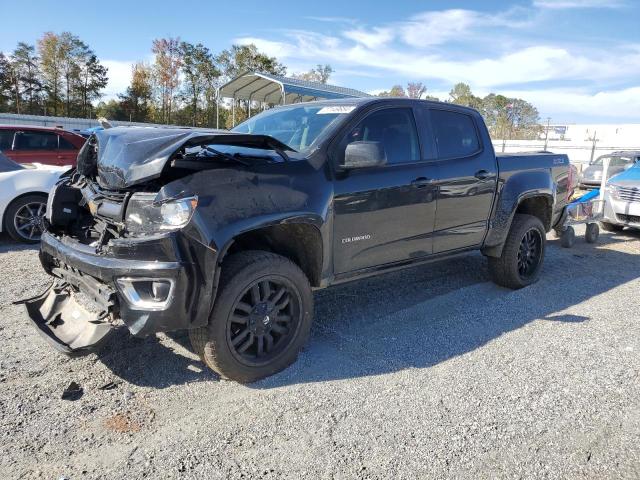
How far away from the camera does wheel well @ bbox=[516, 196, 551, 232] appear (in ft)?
19.4

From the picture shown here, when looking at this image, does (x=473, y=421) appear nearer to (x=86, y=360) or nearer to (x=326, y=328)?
(x=326, y=328)

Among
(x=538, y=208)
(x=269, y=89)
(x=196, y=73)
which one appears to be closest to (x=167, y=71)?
(x=196, y=73)

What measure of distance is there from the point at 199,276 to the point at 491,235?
343cm

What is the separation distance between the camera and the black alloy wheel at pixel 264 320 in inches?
128

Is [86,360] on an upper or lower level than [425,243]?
lower

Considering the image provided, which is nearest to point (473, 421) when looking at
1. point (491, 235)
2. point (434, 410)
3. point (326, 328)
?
point (434, 410)

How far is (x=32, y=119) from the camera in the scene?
88.6 ft

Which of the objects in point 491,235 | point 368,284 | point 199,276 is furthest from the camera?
point 368,284

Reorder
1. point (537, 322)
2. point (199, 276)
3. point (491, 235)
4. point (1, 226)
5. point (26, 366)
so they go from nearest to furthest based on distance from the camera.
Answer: point (199, 276) < point (26, 366) < point (537, 322) < point (491, 235) < point (1, 226)

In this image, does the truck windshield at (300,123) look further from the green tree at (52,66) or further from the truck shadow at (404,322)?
the green tree at (52,66)

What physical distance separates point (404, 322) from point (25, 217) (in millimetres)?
5545

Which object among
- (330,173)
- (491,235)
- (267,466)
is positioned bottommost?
(267,466)

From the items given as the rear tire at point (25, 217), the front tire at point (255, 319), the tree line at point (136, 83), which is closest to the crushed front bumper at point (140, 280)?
the front tire at point (255, 319)

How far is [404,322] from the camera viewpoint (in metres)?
4.48
